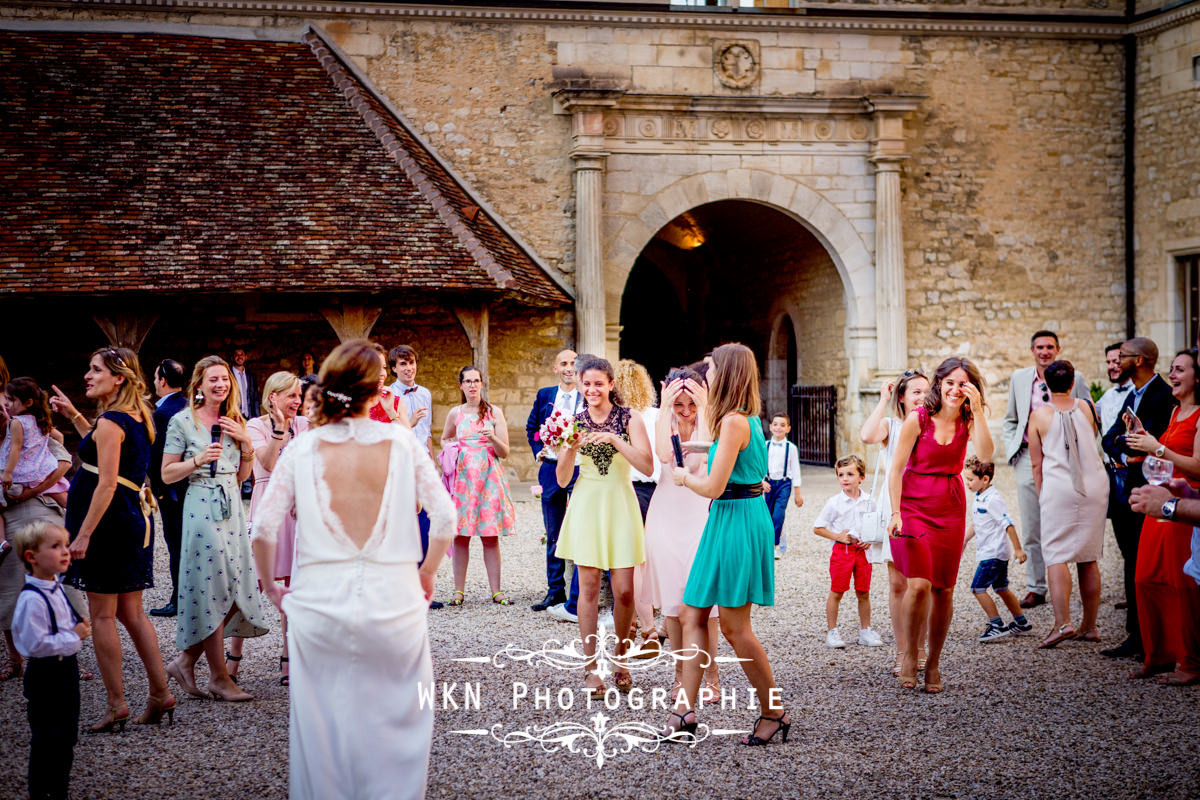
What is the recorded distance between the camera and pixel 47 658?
13.2 ft

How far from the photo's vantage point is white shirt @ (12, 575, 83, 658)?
3949mm

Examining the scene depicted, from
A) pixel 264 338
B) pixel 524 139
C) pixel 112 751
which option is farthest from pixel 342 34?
pixel 112 751

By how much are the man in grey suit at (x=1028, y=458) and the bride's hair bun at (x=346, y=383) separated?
532 cm

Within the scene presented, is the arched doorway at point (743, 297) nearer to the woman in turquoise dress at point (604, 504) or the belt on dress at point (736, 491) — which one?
the woman in turquoise dress at point (604, 504)

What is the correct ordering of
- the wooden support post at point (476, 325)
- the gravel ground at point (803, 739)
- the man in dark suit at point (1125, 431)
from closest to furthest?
the gravel ground at point (803, 739)
the man in dark suit at point (1125, 431)
the wooden support post at point (476, 325)

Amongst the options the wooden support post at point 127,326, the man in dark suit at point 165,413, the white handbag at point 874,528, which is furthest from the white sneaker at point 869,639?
the wooden support post at point 127,326

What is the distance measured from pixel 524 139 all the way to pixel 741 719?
470 inches

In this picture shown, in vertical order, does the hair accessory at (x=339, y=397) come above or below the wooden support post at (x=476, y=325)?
below

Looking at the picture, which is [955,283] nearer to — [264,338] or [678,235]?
[678,235]

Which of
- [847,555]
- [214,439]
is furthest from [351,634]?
[847,555]

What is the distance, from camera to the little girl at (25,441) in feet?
19.2

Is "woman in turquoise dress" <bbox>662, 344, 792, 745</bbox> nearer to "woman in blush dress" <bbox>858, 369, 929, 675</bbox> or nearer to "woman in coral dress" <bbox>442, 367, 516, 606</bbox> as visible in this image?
"woman in blush dress" <bbox>858, 369, 929, 675</bbox>

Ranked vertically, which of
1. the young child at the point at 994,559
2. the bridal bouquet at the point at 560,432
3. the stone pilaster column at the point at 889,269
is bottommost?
the young child at the point at 994,559

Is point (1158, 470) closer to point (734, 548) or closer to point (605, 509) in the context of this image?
point (734, 548)
